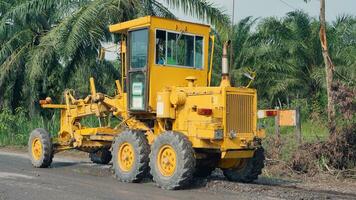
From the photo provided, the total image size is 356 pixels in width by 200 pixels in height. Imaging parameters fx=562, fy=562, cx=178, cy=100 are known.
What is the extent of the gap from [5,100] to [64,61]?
776cm

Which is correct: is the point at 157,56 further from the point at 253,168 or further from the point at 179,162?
the point at 253,168

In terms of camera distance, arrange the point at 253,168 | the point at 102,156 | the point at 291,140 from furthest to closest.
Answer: the point at 102,156, the point at 291,140, the point at 253,168

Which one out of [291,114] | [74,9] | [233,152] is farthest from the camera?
[74,9]

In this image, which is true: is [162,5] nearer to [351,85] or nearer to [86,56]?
[86,56]

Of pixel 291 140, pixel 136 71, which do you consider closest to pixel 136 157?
pixel 136 71

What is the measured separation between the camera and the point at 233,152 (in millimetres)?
10570

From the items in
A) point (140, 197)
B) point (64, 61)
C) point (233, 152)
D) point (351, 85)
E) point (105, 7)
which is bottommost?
point (140, 197)

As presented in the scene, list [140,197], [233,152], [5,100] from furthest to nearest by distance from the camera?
1. [5,100]
2. [233,152]
3. [140,197]

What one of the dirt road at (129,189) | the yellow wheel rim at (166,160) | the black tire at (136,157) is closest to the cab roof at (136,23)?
the black tire at (136,157)

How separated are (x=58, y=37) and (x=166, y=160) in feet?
33.4

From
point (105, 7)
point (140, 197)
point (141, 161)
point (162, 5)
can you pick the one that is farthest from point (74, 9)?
point (140, 197)

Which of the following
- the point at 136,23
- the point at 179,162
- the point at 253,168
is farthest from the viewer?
the point at 136,23

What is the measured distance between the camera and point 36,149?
14.5 m

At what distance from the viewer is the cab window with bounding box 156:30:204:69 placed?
460 inches
